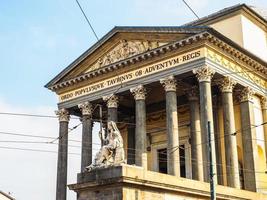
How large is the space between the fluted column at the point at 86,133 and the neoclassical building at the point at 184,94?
6 centimetres

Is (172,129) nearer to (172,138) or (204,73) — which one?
(172,138)

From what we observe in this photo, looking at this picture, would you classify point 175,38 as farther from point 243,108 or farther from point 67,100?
point 67,100

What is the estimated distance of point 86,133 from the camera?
28.4 meters

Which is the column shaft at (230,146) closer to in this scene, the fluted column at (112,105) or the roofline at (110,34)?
the roofline at (110,34)

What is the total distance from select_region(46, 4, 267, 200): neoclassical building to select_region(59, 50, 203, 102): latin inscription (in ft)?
0.18

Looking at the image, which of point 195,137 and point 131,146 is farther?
point 131,146

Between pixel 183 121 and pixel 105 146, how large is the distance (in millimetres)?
15254

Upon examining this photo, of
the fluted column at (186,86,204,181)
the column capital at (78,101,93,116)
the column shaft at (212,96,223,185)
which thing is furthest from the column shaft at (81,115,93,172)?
the column shaft at (212,96,223,185)

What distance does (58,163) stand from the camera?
1131 inches

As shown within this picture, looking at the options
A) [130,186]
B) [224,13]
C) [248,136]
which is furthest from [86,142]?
[130,186]

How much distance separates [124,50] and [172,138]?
→ 661cm

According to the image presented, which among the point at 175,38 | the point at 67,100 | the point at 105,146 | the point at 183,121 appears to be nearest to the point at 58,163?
the point at 67,100

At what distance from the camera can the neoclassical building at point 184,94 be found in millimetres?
23672

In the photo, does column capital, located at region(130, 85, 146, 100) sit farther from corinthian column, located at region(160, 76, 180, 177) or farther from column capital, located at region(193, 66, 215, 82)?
column capital, located at region(193, 66, 215, 82)
